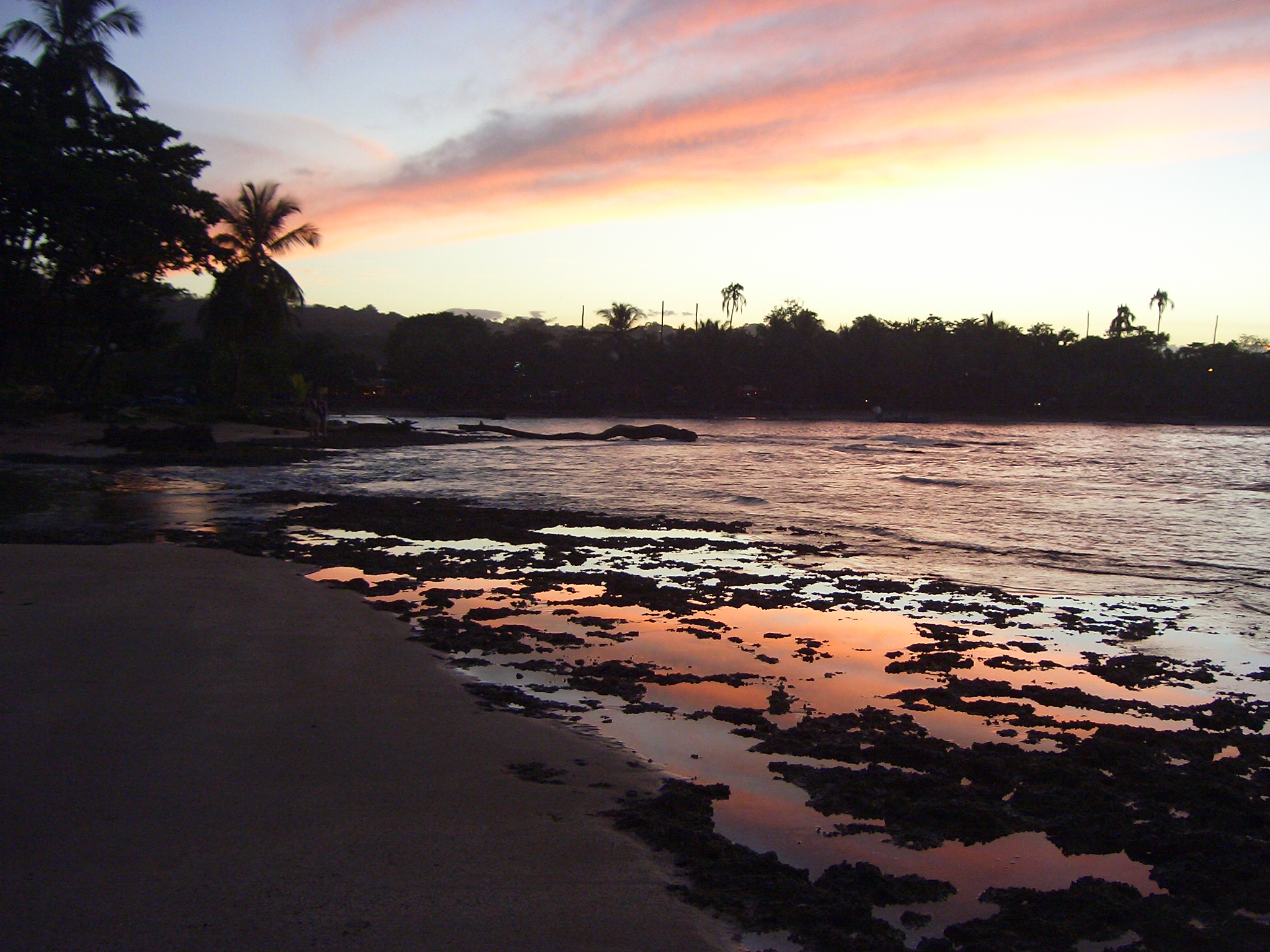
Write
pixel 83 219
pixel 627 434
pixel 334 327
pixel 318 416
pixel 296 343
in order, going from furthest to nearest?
1. pixel 334 327
2. pixel 296 343
3. pixel 627 434
4. pixel 318 416
5. pixel 83 219

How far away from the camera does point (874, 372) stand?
83.6 metres

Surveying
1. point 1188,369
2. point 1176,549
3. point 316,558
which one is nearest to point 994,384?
point 1188,369

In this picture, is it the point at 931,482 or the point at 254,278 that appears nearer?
the point at 931,482

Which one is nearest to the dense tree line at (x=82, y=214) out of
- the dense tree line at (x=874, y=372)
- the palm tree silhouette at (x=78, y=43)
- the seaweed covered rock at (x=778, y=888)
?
the palm tree silhouette at (x=78, y=43)

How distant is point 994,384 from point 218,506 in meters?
83.4

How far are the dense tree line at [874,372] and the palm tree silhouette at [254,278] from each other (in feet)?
125

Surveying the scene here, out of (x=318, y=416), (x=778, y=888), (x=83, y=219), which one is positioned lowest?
(x=778, y=888)

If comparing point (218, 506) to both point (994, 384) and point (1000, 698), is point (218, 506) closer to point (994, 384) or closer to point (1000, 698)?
point (1000, 698)

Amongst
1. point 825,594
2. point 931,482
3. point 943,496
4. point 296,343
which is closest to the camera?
point 825,594

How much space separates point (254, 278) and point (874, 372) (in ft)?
195

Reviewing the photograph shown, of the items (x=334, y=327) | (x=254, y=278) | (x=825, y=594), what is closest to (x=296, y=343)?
(x=254, y=278)

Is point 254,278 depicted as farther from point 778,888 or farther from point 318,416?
point 778,888

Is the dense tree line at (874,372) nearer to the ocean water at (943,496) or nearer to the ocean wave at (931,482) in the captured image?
the ocean water at (943,496)

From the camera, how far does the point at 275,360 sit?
1702 inches
